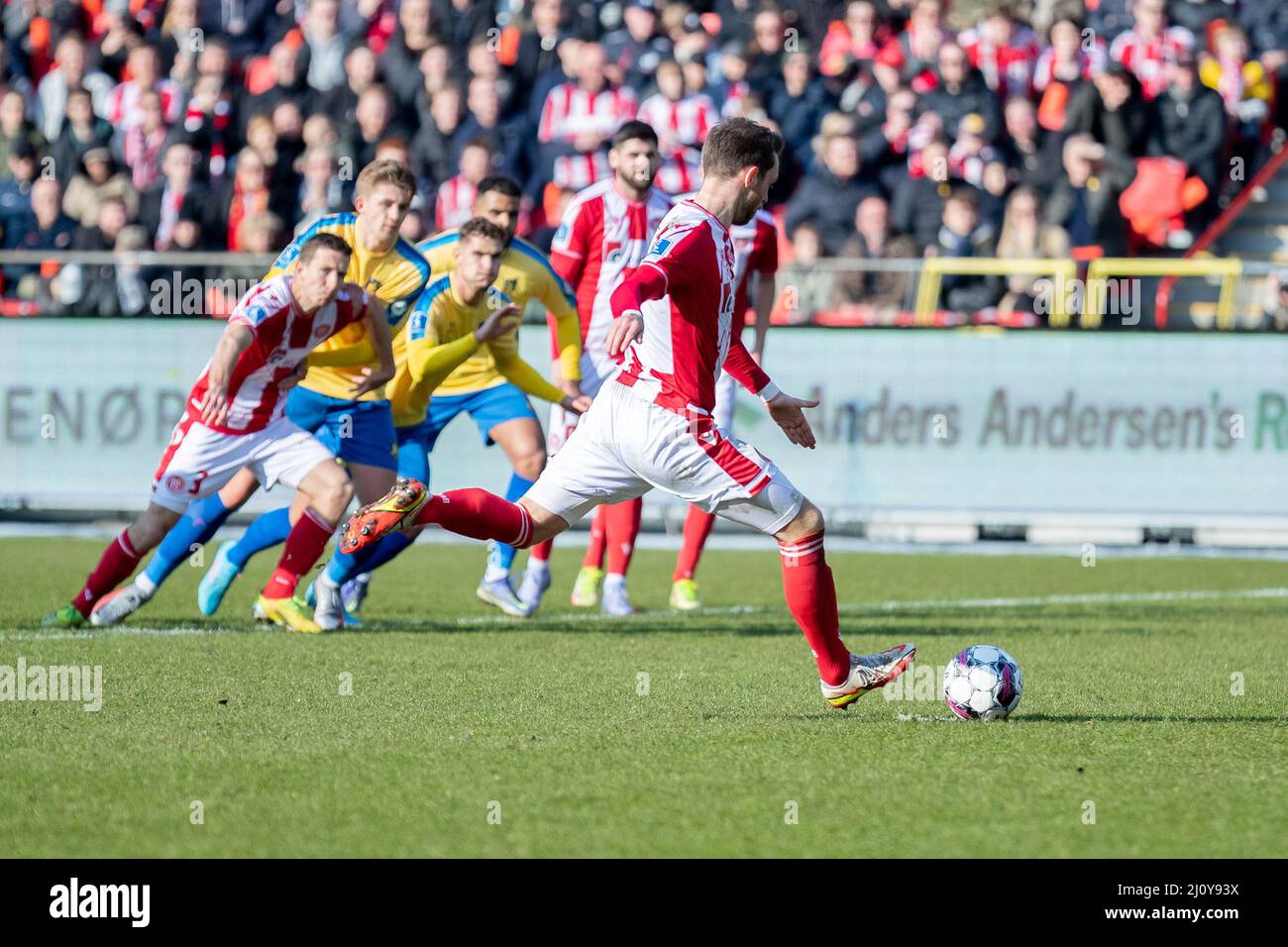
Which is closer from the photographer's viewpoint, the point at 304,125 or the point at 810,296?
the point at 810,296

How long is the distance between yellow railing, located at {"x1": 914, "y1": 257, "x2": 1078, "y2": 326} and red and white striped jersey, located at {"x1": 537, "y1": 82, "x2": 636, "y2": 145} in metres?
3.62

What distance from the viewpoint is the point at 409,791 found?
5.14 metres

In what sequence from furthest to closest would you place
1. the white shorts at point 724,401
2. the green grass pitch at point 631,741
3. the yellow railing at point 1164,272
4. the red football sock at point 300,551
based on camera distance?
the yellow railing at point 1164,272, the white shorts at point 724,401, the red football sock at point 300,551, the green grass pitch at point 631,741

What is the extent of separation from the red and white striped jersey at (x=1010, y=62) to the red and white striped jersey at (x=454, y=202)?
478 centimetres

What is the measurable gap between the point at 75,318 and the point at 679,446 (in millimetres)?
9813

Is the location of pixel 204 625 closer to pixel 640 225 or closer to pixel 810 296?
pixel 640 225

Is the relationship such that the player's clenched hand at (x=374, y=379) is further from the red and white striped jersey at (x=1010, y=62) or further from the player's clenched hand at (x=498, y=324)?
the red and white striped jersey at (x=1010, y=62)

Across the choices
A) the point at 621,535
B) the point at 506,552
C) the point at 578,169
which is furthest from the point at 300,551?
the point at 578,169

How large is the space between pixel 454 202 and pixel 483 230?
24.6ft

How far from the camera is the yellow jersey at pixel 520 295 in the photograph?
10031mm

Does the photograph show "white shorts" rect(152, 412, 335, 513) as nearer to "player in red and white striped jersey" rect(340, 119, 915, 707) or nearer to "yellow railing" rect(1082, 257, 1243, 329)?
"player in red and white striped jersey" rect(340, 119, 915, 707)

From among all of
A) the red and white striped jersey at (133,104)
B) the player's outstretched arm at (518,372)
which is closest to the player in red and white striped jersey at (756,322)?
the player's outstretched arm at (518,372)

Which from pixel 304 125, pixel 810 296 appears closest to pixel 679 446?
pixel 810 296
